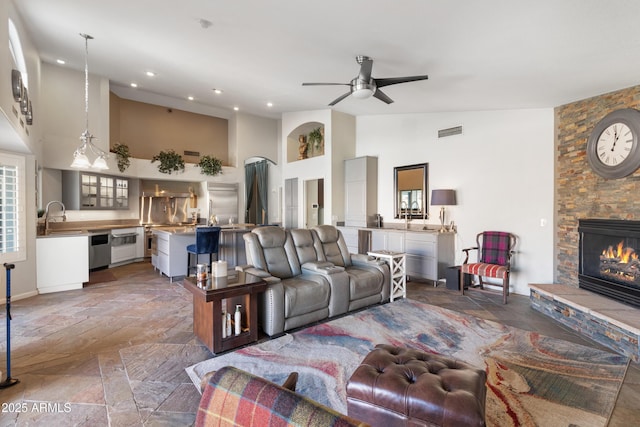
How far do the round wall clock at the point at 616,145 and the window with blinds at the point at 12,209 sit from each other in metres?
7.89

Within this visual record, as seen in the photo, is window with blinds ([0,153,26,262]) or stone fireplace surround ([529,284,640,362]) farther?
window with blinds ([0,153,26,262])

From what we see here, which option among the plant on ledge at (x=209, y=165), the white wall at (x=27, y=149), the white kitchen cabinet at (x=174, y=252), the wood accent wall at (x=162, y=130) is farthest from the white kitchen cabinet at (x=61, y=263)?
the plant on ledge at (x=209, y=165)

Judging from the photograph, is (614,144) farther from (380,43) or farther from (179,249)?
(179,249)

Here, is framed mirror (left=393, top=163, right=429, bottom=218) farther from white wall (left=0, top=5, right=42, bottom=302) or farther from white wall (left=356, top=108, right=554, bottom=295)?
white wall (left=0, top=5, right=42, bottom=302)

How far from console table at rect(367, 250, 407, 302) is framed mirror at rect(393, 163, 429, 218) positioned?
170 centimetres

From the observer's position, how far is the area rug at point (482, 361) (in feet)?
6.93

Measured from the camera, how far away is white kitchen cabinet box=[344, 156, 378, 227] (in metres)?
6.45

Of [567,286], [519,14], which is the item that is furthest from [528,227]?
[519,14]

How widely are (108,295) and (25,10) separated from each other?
3921 mm

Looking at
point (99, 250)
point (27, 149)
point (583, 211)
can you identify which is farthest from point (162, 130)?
point (583, 211)

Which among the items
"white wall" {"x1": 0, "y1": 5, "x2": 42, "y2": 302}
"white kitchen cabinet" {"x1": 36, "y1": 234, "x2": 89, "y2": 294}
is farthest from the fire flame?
"white kitchen cabinet" {"x1": 36, "y1": 234, "x2": 89, "y2": 294}

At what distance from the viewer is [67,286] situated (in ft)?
16.2

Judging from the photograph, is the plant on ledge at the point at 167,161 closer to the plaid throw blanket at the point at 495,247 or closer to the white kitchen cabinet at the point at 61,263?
the white kitchen cabinet at the point at 61,263

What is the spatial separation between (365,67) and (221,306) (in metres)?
2.97
